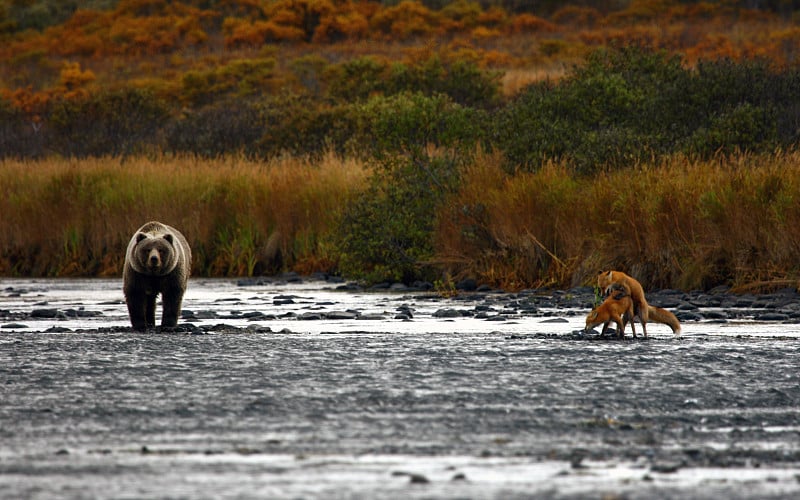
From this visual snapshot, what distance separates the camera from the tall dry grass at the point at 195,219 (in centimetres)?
2445

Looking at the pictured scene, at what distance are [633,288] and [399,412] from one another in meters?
4.48

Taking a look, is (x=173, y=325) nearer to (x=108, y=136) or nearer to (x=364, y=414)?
(x=364, y=414)

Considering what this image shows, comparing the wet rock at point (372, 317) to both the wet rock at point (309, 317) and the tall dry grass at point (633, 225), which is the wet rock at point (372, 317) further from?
the tall dry grass at point (633, 225)

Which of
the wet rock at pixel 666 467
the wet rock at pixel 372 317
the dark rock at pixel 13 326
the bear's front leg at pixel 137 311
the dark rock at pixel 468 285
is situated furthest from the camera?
the dark rock at pixel 468 285

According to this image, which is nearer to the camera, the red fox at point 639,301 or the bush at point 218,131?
the red fox at point 639,301

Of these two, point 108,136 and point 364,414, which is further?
point 108,136

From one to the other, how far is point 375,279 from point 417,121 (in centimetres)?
287

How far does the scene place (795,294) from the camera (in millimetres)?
15609

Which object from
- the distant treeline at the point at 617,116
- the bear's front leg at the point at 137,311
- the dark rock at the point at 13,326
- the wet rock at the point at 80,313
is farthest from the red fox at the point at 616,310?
the distant treeline at the point at 617,116

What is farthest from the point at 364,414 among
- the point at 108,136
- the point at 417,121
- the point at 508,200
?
the point at 108,136

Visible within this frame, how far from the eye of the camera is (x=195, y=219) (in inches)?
978

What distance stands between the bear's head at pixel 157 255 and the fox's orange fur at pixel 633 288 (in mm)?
4263

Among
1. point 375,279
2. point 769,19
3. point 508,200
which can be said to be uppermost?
point 769,19

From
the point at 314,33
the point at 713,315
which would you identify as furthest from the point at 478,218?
the point at 314,33
